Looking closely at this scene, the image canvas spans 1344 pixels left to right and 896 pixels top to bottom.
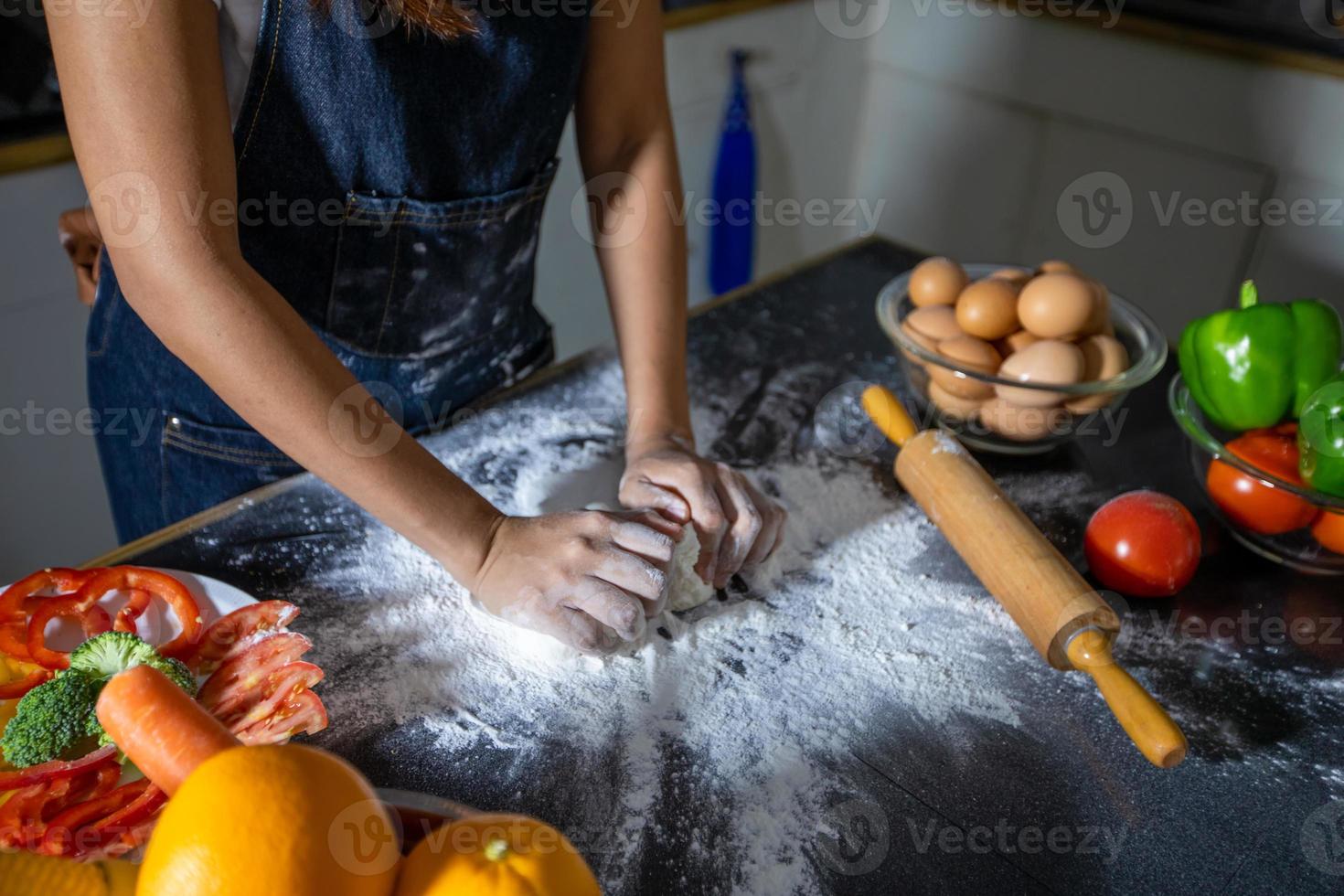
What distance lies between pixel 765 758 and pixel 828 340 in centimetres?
68

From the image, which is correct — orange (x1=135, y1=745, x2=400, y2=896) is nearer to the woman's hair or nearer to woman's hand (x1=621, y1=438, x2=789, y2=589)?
woman's hand (x1=621, y1=438, x2=789, y2=589)

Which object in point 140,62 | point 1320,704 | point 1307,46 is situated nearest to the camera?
point 140,62

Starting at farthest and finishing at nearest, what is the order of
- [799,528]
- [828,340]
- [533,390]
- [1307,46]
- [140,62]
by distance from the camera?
[1307,46], [828,340], [533,390], [799,528], [140,62]

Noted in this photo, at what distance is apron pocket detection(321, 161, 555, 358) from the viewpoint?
1.01 metres

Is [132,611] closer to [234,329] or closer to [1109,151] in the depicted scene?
[234,329]

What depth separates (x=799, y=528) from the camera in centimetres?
99

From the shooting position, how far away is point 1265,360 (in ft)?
3.11

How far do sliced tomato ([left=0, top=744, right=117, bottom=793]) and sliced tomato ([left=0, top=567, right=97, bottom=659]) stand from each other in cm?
12

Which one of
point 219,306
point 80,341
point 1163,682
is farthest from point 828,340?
point 80,341

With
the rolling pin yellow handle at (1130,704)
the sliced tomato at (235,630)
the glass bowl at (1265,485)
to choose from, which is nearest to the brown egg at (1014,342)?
the glass bowl at (1265,485)

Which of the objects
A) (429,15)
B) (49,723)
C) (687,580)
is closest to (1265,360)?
(687,580)

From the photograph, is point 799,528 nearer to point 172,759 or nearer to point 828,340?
point 828,340

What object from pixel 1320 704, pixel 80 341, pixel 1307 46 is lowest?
pixel 80 341

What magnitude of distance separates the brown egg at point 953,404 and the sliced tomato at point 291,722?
2.22 feet
